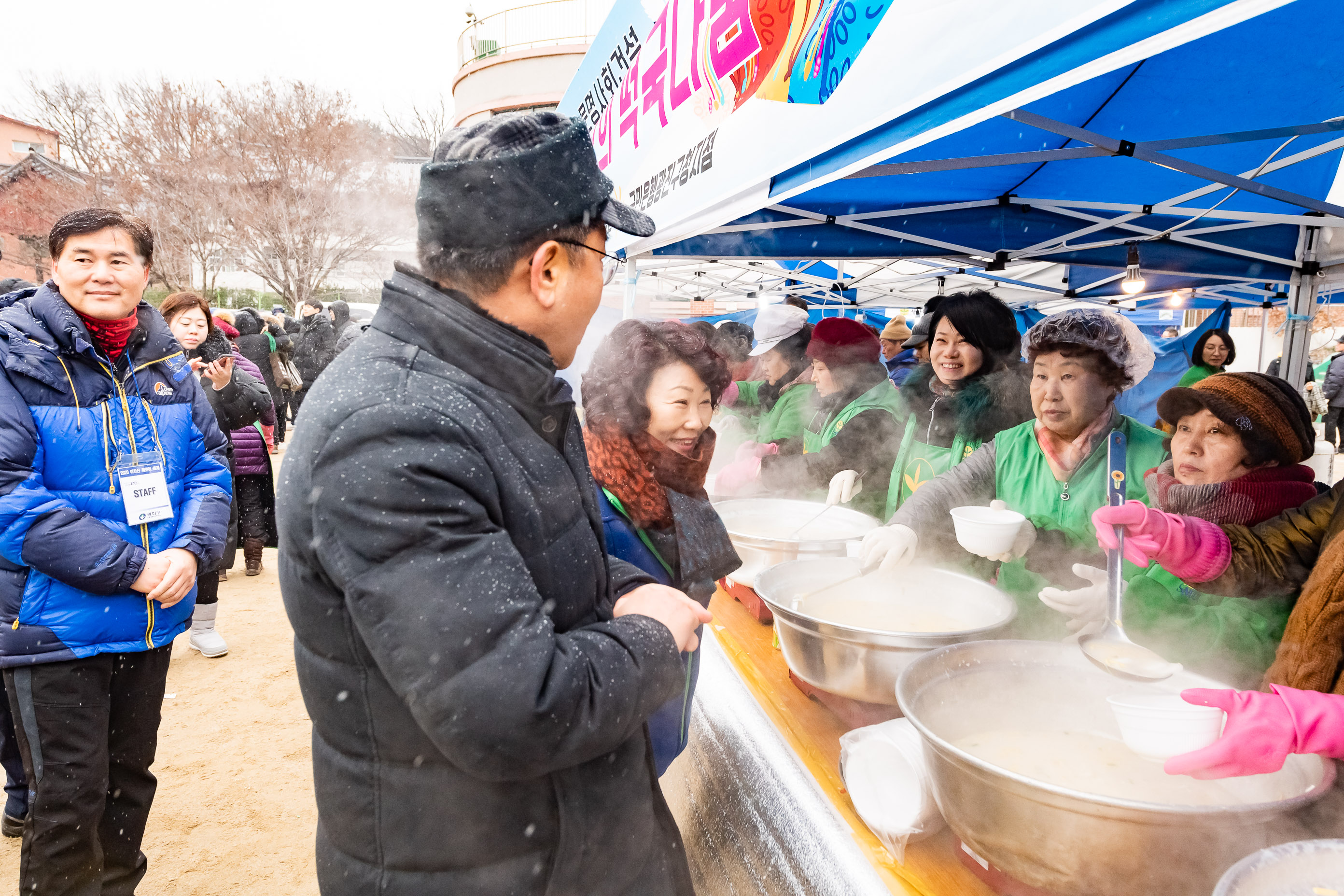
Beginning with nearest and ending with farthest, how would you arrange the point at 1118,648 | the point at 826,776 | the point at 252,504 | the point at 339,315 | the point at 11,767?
the point at 1118,648 → the point at 826,776 → the point at 11,767 → the point at 252,504 → the point at 339,315

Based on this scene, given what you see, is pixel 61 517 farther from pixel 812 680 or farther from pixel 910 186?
pixel 910 186

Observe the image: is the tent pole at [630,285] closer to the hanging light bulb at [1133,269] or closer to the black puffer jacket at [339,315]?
the hanging light bulb at [1133,269]

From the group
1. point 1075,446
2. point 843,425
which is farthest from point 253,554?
point 1075,446

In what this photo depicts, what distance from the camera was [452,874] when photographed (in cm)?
90

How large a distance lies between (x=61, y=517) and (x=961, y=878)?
2103mm

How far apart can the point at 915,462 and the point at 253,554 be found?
472 cm

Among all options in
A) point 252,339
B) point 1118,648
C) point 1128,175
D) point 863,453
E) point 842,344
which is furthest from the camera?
point 252,339

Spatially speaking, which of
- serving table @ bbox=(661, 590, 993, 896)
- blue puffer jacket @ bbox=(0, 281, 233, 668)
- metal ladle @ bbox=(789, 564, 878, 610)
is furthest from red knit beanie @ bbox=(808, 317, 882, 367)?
blue puffer jacket @ bbox=(0, 281, 233, 668)

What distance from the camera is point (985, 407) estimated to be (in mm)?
2398

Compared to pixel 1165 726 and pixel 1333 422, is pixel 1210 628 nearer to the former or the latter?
pixel 1165 726

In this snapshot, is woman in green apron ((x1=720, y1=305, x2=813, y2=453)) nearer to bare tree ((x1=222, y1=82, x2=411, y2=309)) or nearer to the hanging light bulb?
the hanging light bulb

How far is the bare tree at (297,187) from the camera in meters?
14.2

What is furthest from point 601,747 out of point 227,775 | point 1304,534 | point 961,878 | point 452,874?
point 227,775

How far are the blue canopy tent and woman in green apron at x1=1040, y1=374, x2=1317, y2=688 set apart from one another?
70 centimetres
